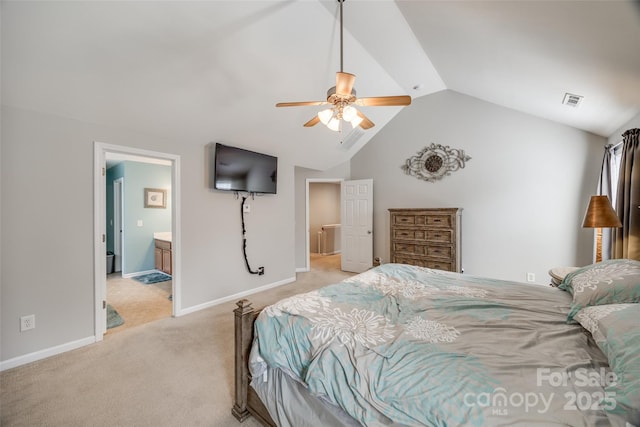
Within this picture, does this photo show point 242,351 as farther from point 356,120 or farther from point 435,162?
point 435,162

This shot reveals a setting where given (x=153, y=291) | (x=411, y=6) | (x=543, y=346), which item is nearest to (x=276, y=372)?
(x=543, y=346)

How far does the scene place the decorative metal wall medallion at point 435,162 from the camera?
14.3ft

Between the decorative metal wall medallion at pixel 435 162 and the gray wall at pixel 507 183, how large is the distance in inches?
3.6

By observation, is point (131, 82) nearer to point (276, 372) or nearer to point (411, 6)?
point (411, 6)

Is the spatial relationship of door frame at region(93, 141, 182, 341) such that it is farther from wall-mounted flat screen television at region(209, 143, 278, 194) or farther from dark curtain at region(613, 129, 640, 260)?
Answer: dark curtain at region(613, 129, 640, 260)

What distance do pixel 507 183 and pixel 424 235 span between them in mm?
1471

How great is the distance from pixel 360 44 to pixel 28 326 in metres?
4.30

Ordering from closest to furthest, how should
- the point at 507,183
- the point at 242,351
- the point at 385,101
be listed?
the point at 242,351
the point at 385,101
the point at 507,183

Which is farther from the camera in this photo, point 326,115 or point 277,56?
point 277,56

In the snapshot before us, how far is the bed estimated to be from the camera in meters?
0.87

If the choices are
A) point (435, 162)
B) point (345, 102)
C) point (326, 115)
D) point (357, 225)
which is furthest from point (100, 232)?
point (435, 162)

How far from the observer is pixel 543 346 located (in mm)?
1186

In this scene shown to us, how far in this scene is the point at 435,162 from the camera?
4.55 metres

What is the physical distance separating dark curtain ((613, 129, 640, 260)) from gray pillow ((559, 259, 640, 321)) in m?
1.06
